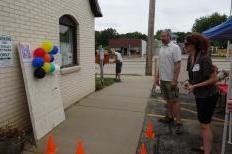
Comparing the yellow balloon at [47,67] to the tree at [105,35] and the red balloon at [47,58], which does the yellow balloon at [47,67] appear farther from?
the tree at [105,35]

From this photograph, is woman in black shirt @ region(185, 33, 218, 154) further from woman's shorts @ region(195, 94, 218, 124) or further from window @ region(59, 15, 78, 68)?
window @ region(59, 15, 78, 68)

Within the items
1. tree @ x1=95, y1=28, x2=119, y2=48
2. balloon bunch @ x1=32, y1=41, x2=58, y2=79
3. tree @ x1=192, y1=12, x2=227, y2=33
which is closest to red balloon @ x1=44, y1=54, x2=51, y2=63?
balloon bunch @ x1=32, y1=41, x2=58, y2=79

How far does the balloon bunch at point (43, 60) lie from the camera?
4367mm

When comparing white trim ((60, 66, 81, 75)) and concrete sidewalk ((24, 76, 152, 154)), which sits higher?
white trim ((60, 66, 81, 75))

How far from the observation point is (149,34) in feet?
50.7

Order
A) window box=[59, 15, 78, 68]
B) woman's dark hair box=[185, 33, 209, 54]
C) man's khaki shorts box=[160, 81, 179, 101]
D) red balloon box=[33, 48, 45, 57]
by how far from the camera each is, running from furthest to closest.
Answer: window box=[59, 15, 78, 68] → man's khaki shorts box=[160, 81, 179, 101] → red balloon box=[33, 48, 45, 57] → woman's dark hair box=[185, 33, 209, 54]

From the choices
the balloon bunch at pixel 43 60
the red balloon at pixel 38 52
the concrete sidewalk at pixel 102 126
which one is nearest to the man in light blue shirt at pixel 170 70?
the concrete sidewalk at pixel 102 126

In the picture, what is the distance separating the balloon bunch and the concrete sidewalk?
1165 mm

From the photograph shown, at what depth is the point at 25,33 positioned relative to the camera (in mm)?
4504

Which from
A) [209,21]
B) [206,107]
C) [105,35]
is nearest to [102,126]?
[206,107]

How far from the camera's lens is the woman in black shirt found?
140 inches

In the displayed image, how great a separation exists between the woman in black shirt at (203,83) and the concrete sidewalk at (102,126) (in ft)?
3.95

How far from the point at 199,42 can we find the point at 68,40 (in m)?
4.26

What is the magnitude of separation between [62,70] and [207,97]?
369 centimetres
